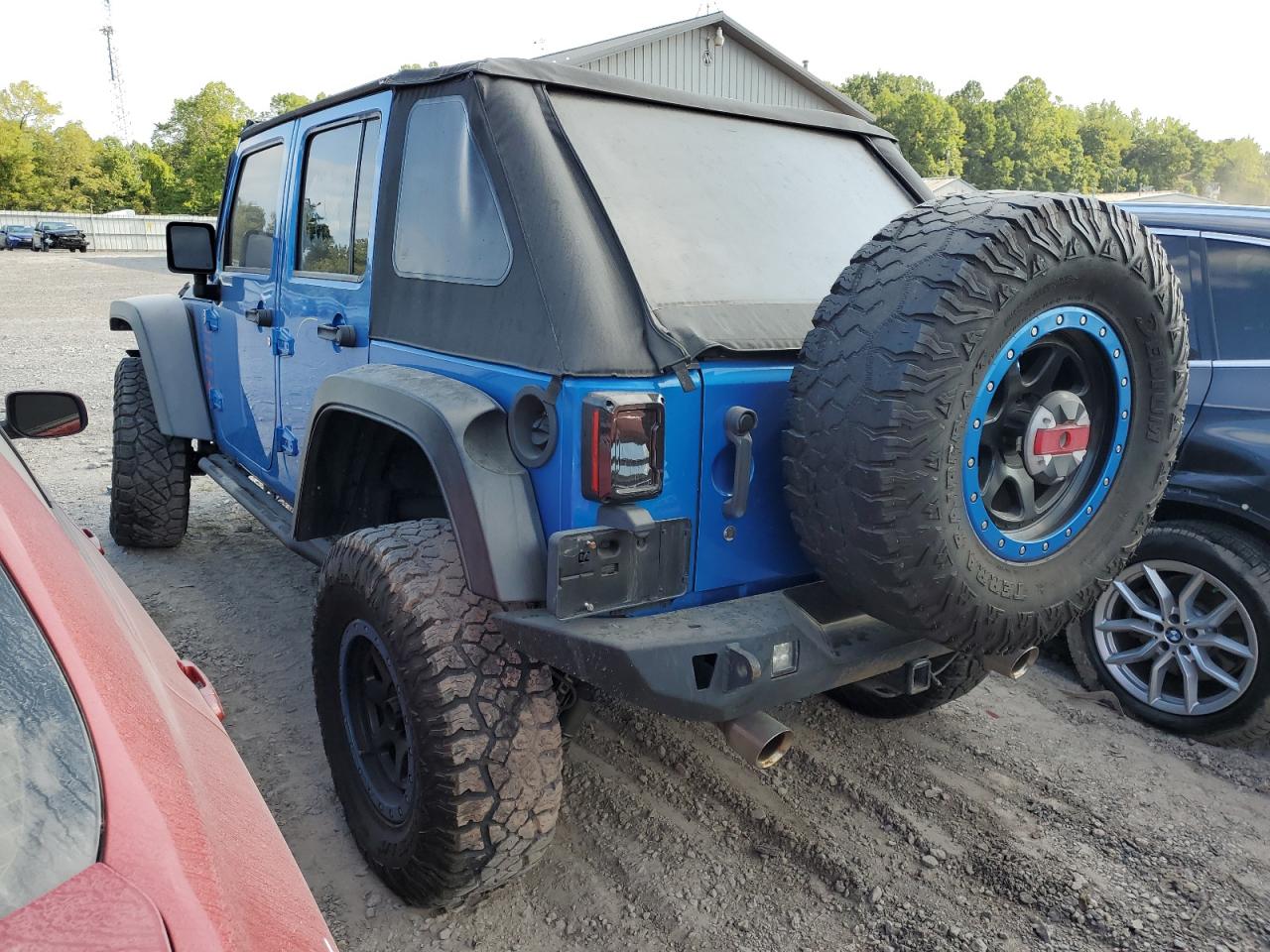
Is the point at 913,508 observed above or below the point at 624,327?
below

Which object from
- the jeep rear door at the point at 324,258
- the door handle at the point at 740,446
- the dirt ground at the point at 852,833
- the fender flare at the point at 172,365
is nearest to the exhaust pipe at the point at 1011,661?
the dirt ground at the point at 852,833

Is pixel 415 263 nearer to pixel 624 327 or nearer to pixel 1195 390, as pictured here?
pixel 624 327

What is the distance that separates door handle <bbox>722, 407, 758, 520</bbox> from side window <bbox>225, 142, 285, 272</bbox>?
2.44m

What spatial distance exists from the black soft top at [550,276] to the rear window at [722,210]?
1 centimetres

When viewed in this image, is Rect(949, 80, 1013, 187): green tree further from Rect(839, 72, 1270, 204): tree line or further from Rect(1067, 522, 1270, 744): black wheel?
Rect(1067, 522, 1270, 744): black wheel

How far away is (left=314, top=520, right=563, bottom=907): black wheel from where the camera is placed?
217cm

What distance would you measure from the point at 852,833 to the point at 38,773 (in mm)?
2384

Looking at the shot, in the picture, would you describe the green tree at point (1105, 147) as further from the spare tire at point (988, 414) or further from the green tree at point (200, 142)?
the spare tire at point (988, 414)

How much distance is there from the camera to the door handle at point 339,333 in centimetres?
294

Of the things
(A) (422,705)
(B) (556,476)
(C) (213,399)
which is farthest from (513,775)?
(C) (213,399)

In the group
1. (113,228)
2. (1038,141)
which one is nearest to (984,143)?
(1038,141)

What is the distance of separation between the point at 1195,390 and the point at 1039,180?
95798 mm

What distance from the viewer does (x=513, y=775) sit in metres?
2.20

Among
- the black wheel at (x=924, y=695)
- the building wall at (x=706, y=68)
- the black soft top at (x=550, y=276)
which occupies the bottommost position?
the black wheel at (x=924, y=695)
